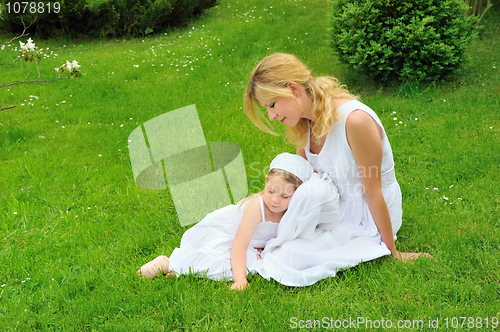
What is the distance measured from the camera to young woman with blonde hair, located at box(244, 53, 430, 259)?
264cm

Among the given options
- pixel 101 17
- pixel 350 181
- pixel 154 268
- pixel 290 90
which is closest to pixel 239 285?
pixel 154 268

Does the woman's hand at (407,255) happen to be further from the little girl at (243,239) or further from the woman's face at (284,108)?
the woman's face at (284,108)

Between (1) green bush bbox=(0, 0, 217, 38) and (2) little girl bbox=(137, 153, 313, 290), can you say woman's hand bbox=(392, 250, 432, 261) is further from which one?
(1) green bush bbox=(0, 0, 217, 38)

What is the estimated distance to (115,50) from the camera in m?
8.87

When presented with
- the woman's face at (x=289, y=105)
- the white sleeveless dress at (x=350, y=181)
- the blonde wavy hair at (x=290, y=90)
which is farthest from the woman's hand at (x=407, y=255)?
the woman's face at (x=289, y=105)

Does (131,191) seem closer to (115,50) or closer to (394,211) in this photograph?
(394,211)

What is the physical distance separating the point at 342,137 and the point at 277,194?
1.91ft

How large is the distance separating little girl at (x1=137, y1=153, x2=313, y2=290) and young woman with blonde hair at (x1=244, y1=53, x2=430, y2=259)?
10.4 inches

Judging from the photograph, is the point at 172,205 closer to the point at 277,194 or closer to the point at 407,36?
the point at 277,194

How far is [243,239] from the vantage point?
2.78 metres

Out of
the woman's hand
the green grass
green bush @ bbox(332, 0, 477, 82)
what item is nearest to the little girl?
the green grass

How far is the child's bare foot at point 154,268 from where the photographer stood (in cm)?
281

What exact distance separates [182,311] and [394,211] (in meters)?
1.64

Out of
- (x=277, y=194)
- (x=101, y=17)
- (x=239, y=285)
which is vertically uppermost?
(x=277, y=194)
